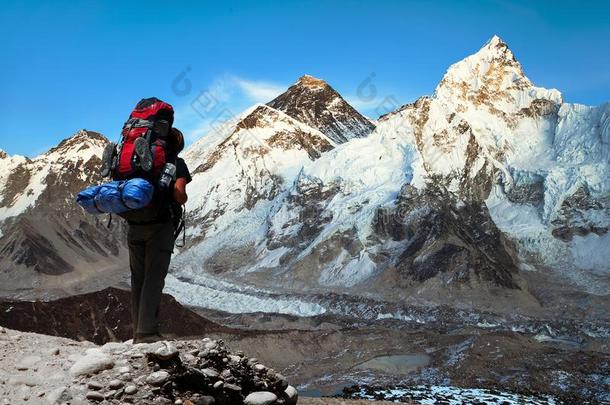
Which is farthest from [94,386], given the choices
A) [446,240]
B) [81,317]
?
[446,240]

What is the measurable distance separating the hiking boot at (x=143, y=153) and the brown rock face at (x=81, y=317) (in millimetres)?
53036

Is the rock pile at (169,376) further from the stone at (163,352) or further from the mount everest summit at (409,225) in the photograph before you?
the mount everest summit at (409,225)

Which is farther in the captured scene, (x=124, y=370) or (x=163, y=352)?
(x=163, y=352)

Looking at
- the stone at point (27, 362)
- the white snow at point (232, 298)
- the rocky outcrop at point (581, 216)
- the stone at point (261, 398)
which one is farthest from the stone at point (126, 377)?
the rocky outcrop at point (581, 216)

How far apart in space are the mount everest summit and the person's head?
11895cm

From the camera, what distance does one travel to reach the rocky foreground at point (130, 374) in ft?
20.2

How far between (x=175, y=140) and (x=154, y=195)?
0.75 m

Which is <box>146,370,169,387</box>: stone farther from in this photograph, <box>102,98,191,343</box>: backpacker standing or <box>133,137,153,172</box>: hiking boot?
<box>133,137,153,172</box>: hiking boot

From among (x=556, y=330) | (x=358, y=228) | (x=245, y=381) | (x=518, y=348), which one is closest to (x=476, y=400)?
(x=518, y=348)

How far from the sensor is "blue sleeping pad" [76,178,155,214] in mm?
7039

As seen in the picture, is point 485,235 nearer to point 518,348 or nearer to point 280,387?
point 518,348

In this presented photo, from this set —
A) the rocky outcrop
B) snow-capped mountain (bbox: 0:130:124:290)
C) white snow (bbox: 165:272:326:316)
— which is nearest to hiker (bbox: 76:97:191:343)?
white snow (bbox: 165:272:326:316)

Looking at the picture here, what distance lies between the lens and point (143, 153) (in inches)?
286

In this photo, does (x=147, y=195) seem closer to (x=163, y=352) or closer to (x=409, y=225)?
(x=163, y=352)
